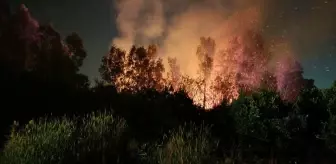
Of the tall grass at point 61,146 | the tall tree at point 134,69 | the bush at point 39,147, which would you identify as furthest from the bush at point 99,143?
the tall tree at point 134,69

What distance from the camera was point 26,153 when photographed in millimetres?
11336

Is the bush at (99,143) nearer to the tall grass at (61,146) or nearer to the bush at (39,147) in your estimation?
the tall grass at (61,146)

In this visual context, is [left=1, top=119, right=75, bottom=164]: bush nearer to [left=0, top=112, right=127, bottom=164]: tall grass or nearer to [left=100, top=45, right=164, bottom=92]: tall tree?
[left=0, top=112, right=127, bottom=164]: tall grass

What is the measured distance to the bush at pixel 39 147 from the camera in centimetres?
1134

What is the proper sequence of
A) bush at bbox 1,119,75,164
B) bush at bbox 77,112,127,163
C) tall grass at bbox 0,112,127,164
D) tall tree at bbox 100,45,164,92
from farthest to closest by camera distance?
tall tree at bbox 100,45,164,92 < bush at bbox 77,112,127,163 < tall grass at bbox 0,112,127,164 < bush at bbox 1,119,75,164

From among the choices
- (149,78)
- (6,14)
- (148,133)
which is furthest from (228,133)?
(149,78)

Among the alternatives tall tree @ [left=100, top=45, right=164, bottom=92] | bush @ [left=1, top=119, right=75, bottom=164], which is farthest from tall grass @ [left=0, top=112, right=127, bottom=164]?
tall tree @ [left=100, top=45, right=164, bottom=92]

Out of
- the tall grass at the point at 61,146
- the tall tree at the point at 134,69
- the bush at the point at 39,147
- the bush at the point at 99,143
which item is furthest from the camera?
the tall tree at the point at 134,69

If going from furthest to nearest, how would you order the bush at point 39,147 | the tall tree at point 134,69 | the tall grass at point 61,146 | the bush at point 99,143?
the tall tree at point 134,69 → the bush at point 99,143 → the tall grass at point 61,146 → the bush at point 39,147

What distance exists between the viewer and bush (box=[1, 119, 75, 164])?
1134 cm

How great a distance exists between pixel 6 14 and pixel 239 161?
24.0 m

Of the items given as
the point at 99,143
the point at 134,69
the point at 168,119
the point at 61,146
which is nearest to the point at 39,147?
the point at 61,146

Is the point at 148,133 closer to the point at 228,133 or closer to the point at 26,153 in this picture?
the point at 228,133

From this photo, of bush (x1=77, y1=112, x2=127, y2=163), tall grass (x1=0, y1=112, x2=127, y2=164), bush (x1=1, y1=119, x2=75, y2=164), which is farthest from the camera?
bush (x1=77, y1=112, x2=127, y2=163)
